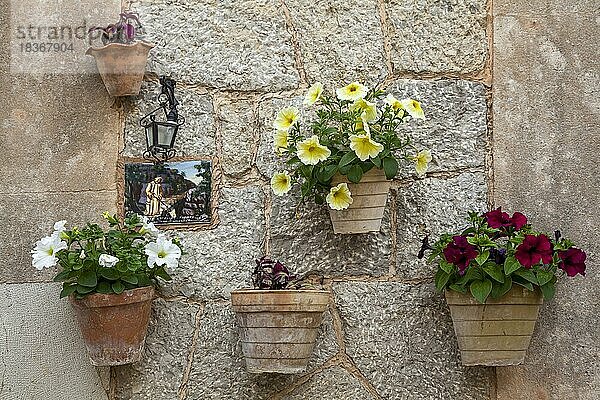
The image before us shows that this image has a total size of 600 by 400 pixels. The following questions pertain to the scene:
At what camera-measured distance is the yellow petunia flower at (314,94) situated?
113 inches

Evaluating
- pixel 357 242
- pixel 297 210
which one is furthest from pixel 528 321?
pixel 297 210

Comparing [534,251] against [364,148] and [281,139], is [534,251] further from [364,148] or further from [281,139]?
[281,139]

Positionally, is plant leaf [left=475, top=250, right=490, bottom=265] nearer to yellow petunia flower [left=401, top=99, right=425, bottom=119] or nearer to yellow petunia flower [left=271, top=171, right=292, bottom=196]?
yellow petunia flower [left=401, top=99, right=425, bottom=119]

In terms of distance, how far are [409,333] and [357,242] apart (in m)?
0.34

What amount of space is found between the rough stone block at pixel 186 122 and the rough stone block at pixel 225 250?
Result: 7.6 inches

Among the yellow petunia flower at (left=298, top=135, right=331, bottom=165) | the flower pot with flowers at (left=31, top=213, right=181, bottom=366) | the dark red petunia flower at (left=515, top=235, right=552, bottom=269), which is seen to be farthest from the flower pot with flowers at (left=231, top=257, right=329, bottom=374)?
the dark red petunia flower at (left=515, top=235, right=552, bottom=269)

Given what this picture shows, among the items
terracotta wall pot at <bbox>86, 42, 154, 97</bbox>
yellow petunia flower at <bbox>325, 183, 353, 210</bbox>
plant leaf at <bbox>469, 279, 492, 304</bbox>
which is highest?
terracotta wall pot at <bbox>86, 42, 154, 97</bbox>

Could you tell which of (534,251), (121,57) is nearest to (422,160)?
(534,251)

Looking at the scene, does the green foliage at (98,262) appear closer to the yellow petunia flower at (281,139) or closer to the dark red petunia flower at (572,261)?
the yellow petunia flower at (281,139)

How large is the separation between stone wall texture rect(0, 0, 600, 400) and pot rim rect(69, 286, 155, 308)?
20cm

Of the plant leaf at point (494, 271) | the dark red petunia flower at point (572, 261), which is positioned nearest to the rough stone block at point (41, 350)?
the plant leaf at point (494, 271)

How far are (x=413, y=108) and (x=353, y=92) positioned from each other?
0.19 meters

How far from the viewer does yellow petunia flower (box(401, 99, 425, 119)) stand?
2.83m

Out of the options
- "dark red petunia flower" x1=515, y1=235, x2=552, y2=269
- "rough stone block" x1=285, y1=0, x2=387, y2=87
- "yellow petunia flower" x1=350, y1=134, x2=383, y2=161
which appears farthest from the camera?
"rough stone block" x1=285, y1=0, x2=387, y2=87
